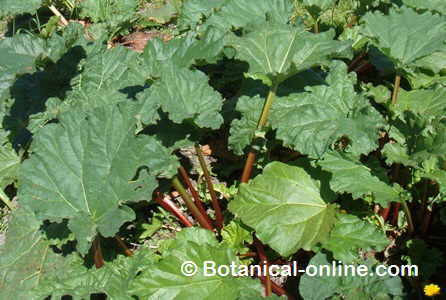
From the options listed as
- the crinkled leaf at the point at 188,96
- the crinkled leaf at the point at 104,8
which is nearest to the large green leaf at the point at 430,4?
the crinkled leaf at the point at 188,96

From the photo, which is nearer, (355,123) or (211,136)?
(355,123)

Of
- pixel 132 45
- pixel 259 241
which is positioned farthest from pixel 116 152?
pixel 132 45

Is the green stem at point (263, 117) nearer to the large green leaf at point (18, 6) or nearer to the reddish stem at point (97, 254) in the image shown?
the reddish stem at point (97, 254)

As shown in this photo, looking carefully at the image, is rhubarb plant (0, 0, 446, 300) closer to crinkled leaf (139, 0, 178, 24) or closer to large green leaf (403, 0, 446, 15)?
large green leaf (403, 0, 446, 15)

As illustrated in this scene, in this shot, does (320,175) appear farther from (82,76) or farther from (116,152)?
(82,76)

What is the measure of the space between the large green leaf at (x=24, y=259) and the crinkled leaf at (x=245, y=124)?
1124mm

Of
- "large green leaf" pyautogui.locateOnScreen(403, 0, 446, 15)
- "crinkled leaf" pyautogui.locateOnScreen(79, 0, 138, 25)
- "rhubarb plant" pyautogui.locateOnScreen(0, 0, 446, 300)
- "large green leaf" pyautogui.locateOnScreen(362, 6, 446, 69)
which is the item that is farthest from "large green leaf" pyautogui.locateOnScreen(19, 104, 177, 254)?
"crinkled leaf" pyautogui.locateOnScreen(79, 0, 138, 25)

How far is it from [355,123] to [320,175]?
351mm

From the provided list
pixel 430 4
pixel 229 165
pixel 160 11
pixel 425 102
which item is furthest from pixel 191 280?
pixel 160 11

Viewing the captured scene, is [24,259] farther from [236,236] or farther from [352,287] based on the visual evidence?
[352,287]

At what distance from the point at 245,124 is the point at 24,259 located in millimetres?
1400

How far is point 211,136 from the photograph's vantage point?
3529 mm

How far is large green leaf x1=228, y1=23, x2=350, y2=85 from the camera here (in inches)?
102

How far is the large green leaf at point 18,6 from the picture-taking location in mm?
4449
